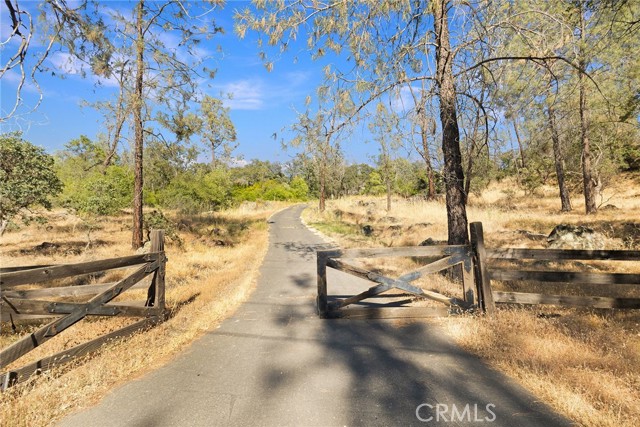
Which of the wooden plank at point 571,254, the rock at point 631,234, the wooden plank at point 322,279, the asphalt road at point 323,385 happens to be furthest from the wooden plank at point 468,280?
the rock at point 631,234

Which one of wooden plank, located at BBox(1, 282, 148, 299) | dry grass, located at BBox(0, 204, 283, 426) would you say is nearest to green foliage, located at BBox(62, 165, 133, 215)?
dry grass, located at BBox(0, 204, 283, 426)

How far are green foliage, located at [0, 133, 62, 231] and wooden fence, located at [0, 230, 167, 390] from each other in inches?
485

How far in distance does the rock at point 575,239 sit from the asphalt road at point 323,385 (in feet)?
25.4

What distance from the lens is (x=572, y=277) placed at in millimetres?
5078

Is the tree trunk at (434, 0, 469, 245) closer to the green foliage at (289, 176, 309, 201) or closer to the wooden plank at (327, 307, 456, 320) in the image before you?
the wooden plank at (327, 307, 456, 320)

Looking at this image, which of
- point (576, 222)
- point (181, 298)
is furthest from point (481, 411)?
point (576, 222)

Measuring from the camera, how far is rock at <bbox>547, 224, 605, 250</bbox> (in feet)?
32.9

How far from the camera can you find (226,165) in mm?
45344

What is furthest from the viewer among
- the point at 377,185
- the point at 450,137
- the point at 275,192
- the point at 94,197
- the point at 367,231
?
the point at 275,192

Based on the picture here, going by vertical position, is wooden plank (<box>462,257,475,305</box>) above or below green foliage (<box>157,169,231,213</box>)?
below

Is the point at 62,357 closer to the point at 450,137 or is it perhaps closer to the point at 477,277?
the point at 477,277

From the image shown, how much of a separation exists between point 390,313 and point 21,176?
17.1 m

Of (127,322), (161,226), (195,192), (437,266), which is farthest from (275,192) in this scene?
(437,266)

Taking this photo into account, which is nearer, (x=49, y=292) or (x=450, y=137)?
(x=49, y=292)
